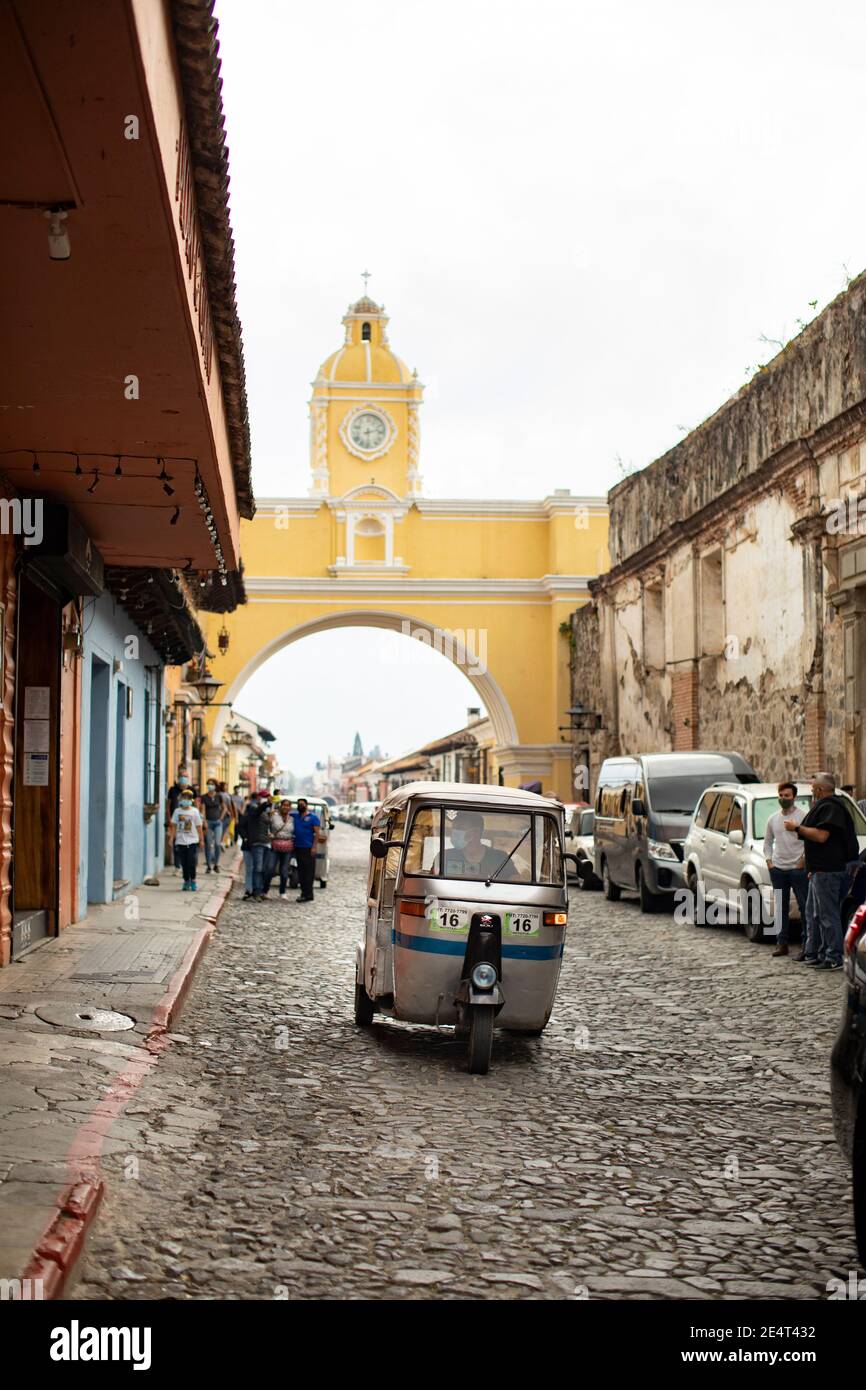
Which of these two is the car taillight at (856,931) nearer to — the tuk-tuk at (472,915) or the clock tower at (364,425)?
the tuk-tuk at (472,915)

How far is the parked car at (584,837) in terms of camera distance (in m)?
23.7

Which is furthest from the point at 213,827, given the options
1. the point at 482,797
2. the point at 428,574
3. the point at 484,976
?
the point at 484,976

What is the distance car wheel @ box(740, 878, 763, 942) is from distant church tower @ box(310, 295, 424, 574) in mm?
26914

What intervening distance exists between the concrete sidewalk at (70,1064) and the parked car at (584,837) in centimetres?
1011

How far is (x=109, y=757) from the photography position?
676 inches

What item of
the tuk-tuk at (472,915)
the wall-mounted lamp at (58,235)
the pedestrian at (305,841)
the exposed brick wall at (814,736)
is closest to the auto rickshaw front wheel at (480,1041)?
the tuk-tuk at (472,915)

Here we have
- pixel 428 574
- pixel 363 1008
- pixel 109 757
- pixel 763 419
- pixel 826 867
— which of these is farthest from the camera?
pixel 428 574

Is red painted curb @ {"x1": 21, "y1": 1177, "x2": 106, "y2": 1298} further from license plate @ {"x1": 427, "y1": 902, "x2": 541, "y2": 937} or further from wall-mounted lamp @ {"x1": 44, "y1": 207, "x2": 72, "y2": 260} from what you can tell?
wall-mounted lamp @ {"x1": 44, "y1": 207, "x2": 72, "y2": 260}

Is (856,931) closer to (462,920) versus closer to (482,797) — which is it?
(462,920)

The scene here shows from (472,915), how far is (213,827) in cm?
1815

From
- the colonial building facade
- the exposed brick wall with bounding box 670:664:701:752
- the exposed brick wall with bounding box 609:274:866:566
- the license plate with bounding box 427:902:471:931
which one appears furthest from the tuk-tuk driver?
the exposed brick wall with bounding box 670:664:701:752

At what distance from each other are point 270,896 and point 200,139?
51.5ft

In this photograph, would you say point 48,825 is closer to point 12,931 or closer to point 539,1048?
point 12,931

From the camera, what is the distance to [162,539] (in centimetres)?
1375
